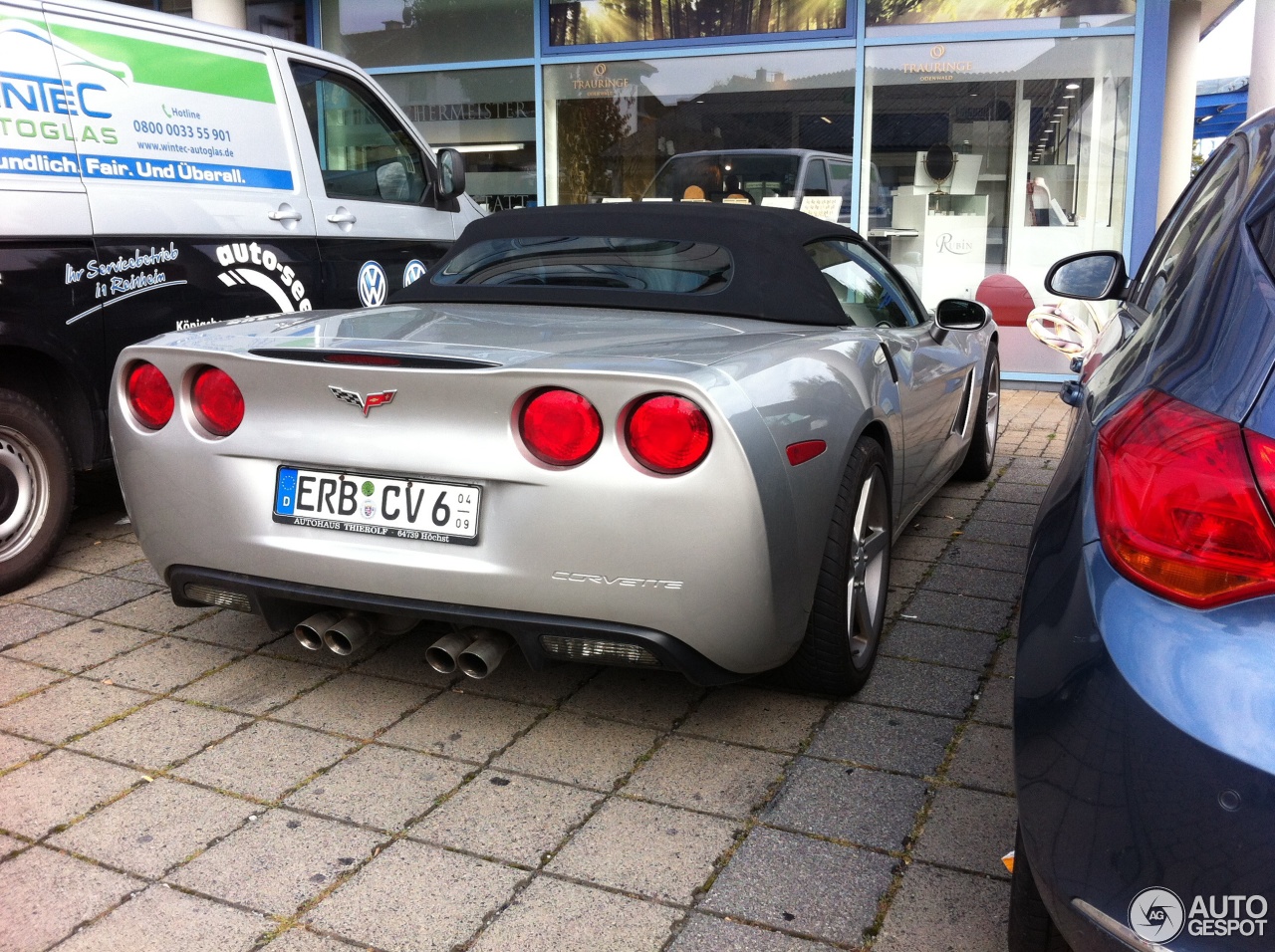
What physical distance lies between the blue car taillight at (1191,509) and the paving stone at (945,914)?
0.98 m

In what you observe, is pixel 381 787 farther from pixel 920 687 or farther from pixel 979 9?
pixel 979 9

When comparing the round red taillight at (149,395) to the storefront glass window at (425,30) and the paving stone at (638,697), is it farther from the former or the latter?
the storefront glass window at (425,30)

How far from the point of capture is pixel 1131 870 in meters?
1.51

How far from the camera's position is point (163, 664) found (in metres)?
3.57

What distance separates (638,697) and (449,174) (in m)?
3.61

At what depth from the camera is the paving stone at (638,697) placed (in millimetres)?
3244

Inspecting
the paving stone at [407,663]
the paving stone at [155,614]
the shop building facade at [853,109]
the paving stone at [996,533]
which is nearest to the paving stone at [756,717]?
the paving stone at [407,663]

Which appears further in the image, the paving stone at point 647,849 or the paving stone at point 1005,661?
the paving stone at point 1005,661

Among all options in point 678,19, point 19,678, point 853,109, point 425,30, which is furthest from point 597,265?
point 425,30

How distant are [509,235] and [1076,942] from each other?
121 inches

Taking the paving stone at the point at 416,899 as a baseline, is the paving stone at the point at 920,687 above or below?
below

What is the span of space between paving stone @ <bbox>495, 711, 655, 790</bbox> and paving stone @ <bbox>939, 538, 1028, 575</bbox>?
6.65 feet

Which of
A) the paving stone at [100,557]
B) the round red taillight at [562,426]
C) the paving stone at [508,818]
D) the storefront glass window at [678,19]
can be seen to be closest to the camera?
the paving stone at [508,818]

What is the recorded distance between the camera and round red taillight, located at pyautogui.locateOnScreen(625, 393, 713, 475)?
2604 mm
